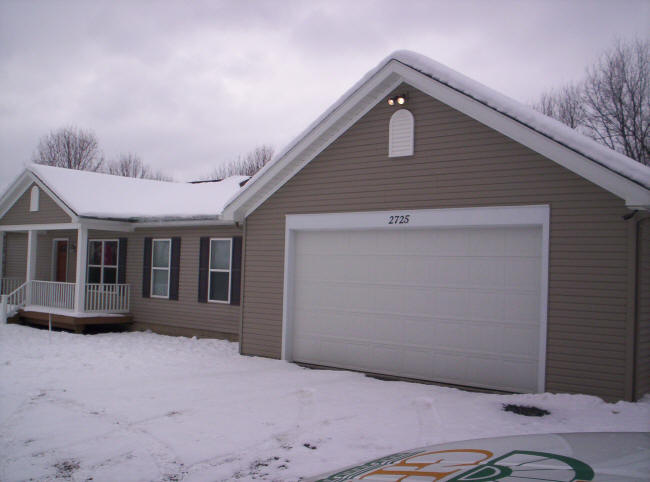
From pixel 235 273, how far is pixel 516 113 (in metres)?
7.81

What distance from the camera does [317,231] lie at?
10336 millimetres

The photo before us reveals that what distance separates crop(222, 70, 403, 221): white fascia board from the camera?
931 cm

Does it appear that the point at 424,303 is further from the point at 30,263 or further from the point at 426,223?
the point at 30,263

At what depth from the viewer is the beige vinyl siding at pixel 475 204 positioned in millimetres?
7270

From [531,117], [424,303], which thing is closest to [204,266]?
[424,303]

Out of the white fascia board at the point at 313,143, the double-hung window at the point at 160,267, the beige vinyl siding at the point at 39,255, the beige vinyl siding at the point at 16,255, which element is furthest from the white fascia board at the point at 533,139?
the beige vinyl siding at the point at 16,255

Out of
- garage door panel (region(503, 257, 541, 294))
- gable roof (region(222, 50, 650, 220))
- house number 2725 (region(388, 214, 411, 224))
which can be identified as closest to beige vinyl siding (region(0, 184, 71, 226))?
gable roof (region(222, 50, 650, 220))

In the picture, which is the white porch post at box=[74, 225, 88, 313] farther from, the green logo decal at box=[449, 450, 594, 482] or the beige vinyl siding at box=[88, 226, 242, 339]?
the green logo decal at box=[449, 450, 594, 482]

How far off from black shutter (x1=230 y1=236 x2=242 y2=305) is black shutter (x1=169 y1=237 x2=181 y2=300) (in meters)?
2.01

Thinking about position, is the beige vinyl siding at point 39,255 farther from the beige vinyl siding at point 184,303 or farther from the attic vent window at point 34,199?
the beige vinyl siding at point 184,303

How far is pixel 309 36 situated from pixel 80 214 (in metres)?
7.90

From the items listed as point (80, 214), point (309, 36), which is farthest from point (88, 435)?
point (80, 214)

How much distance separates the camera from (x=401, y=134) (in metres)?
9.13

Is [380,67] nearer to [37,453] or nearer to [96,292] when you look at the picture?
[37,453]
